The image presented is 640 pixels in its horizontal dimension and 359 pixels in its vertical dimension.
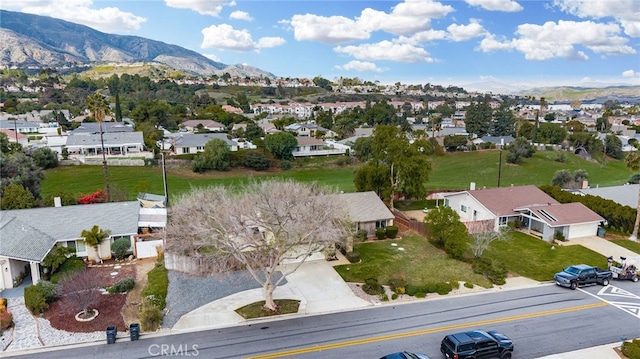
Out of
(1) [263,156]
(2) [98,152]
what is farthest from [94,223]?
(2) [98,152]

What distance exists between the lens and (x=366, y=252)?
31.9m

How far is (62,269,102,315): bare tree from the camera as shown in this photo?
21.3m

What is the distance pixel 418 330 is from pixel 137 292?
54.2ft

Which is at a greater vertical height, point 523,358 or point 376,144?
point 376,144

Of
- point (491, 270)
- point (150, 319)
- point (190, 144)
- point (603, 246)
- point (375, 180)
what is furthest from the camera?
point (190, 144)

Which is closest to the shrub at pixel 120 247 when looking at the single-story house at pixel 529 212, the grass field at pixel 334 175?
the grass field at pixel 334 175

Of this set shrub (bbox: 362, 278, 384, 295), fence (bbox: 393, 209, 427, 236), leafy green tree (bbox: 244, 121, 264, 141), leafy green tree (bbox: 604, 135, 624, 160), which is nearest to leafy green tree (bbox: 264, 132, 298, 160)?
leafy green tree (bbox: 244, 121, 264, 141)

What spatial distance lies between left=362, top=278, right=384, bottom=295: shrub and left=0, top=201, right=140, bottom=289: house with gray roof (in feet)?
57.6

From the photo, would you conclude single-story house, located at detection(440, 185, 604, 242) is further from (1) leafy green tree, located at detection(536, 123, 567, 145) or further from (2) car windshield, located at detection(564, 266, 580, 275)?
(1) leafy green tree, located at detection(536, 123, 567, 145)

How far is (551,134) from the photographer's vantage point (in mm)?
93938

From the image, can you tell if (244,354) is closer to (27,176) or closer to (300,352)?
(300,352)

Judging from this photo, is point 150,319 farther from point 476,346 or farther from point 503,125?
point 503,125

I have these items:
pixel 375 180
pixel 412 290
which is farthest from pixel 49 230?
pixel 375 180

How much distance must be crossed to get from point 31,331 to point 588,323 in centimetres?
2828
